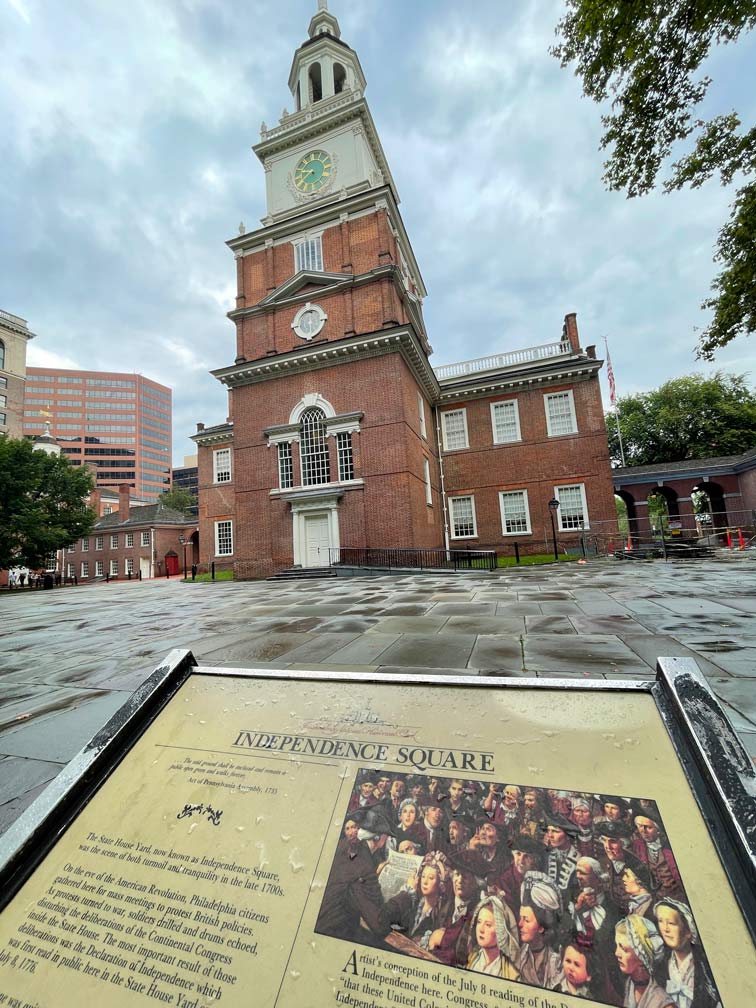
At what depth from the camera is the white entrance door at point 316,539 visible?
18.3 m

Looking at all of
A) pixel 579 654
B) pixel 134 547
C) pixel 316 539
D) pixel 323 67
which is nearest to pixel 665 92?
pixel 579 654

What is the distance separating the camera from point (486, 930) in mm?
973

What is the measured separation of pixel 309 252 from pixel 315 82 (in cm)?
1230

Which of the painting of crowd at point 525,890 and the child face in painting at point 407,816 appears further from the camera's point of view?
the child face in painting at point 407,816

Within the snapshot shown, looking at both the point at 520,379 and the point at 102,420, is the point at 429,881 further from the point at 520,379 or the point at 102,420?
the point at 102,420

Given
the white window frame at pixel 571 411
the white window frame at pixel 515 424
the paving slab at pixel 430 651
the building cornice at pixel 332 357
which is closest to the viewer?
the paving slab at pixel 430 651

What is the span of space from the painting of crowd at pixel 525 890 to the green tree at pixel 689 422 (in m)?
37.9

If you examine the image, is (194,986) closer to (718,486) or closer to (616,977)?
(616,977)

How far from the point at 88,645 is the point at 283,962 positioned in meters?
5.93

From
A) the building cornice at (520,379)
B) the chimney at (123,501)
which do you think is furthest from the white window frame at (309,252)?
the chimney at (123,501)

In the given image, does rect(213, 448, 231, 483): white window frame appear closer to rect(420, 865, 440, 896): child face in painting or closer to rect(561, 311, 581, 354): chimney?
rect(561, 311, 581, 354): chimney

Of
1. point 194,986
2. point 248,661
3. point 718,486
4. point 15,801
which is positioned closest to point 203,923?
point 194,986

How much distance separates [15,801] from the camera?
199 cm

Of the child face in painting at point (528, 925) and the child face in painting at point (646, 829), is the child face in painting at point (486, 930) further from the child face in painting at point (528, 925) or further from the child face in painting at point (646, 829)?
the child face in painting at point (646, 829)
